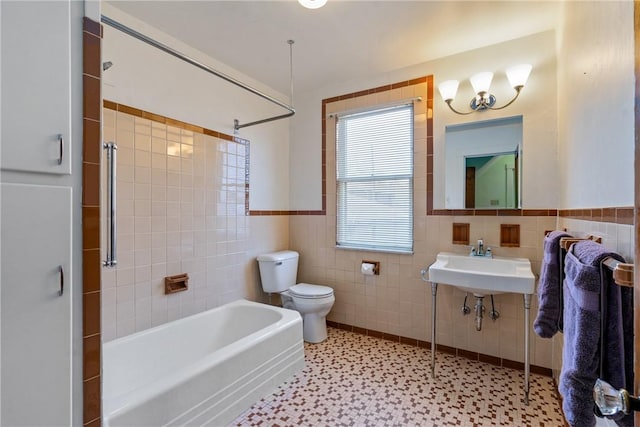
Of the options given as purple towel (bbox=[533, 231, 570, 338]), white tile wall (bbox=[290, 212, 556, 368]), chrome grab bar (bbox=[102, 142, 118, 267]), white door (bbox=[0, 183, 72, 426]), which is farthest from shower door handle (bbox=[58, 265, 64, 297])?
white tile wall (bbox=[290, 212, 556, 368])

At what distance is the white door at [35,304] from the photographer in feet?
2.15

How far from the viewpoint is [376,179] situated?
2852mm

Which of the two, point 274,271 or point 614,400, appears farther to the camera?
point 274,271

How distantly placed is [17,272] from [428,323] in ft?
8.62

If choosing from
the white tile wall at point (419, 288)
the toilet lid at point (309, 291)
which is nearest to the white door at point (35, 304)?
the toilet lid at point (309, 291)

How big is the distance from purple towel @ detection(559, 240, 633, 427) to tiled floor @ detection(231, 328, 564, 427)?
1189 millimetres

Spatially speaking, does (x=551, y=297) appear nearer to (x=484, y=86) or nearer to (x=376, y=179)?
(x=484, y=86)

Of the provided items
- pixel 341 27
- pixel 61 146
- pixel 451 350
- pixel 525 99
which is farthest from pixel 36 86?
pixel 451 350

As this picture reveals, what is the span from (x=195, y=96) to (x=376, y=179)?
1705 mm

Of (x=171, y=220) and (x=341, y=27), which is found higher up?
(x=341, y=27)

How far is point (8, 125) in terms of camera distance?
2.09 ft

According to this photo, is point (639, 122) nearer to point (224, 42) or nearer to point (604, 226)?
point (604, 226)

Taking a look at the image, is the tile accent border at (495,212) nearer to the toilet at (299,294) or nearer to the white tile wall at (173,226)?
the toilet at (299,294)

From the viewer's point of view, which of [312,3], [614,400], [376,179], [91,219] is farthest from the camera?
[376,179]
